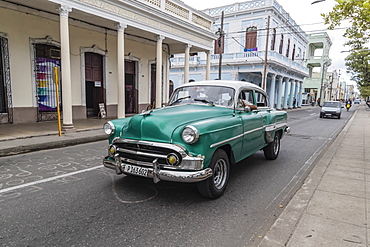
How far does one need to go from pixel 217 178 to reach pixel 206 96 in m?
1.73

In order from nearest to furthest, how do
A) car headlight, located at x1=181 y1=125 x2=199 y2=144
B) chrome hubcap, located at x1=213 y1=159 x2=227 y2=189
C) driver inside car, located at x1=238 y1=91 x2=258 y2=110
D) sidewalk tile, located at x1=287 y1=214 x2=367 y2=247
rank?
sidewalk tile, located at x1=287 y1=214 x2=367 y2=247 < car headlight, located at x1=181 y1=125 x2=199 y2=144 < chrome hubcap, located at x1=213 y1=159 x2=227 y2=189 < driver inside car, located at x1=238 y1=91 x2=258 y2=110

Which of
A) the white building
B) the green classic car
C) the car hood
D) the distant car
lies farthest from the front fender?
the white building

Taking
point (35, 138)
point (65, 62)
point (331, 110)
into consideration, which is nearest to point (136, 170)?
point (35, 138)

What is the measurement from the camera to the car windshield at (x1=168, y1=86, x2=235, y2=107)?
469 centimetres

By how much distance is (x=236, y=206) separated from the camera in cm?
363

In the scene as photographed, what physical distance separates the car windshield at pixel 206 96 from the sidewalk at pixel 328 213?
2.08 m

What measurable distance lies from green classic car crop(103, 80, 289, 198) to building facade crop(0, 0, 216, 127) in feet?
20.2

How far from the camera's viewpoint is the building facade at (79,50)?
32.1 ft

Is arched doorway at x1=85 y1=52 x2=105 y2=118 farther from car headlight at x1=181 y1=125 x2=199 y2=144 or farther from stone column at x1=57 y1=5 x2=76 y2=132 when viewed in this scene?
car headlight at x1=181 y1=125 x2=199 y2=144

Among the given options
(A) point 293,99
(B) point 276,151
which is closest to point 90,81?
(B) point 276,151

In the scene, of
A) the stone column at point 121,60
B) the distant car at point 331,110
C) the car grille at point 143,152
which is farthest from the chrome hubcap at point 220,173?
the distant car at point 331,110

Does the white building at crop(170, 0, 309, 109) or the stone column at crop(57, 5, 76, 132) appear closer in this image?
the stone column at crop(57, 5, 76, 132)

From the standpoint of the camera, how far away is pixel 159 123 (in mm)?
3523

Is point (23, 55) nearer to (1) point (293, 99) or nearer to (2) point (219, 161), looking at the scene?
(2) point (219, 161)
